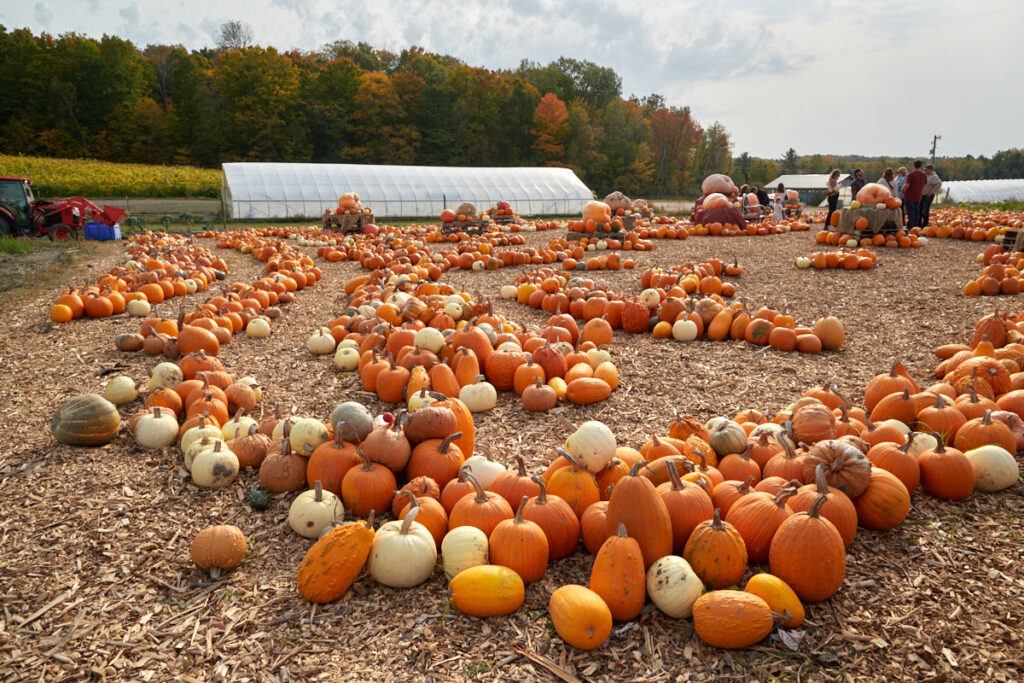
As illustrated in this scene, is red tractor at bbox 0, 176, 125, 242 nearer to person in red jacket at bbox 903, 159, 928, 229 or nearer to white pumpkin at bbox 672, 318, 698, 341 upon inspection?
white pumpkin at bbox 672, 318, 698, 341

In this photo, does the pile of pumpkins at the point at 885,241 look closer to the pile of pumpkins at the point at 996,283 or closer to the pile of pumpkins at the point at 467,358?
the pile of pumpkins at the point at 996,283

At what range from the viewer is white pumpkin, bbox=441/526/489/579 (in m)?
2.98

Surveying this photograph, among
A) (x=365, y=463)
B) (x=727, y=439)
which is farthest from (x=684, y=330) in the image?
(x=365, y=463)

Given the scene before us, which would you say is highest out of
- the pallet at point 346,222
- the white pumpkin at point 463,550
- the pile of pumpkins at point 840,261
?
the pallet at point 346,222

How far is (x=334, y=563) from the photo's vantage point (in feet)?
9.64

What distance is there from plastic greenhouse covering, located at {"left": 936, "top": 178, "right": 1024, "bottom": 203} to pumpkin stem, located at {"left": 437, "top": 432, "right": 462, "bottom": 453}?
57.7 meters

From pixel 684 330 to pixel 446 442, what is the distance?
15.0ft

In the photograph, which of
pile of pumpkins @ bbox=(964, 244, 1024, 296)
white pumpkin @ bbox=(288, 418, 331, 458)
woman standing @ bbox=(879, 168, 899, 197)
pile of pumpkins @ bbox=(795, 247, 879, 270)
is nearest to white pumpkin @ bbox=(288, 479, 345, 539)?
white pumpkin @ bbox=(288, 418, 331, 458)

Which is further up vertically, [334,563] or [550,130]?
[550,130]

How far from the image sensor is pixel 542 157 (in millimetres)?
67875

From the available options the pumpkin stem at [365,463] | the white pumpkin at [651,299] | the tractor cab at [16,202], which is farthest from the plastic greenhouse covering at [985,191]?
the tractor cab at [16,202]

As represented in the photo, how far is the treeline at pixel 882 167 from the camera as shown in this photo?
87525mm

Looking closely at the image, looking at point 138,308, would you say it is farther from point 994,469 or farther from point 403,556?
point 994,469

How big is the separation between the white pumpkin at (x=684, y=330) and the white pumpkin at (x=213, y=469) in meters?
5.36
